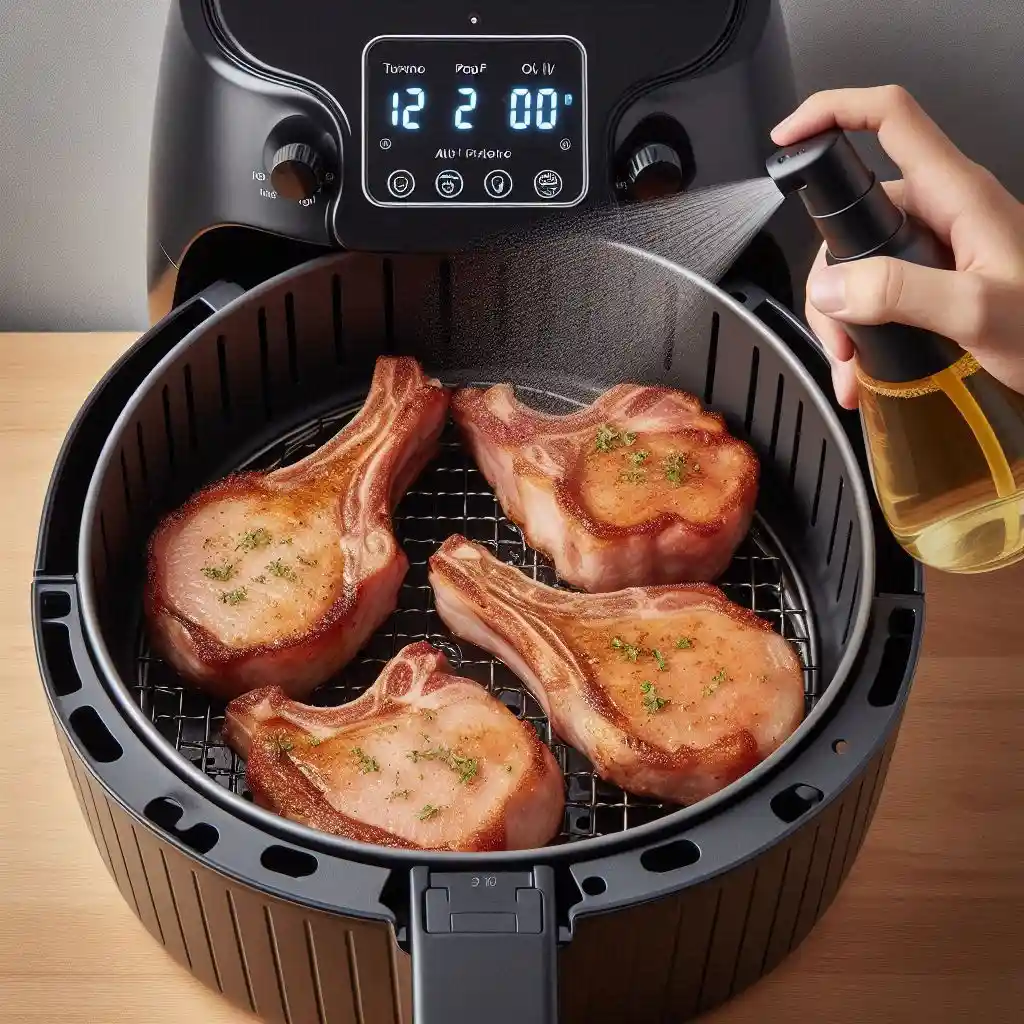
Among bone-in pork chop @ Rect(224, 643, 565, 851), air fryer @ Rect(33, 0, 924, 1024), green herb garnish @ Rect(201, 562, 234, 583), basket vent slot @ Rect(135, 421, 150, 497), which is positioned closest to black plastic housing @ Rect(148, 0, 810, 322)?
air fryer @ Rect(33, 0, 924, 1024)

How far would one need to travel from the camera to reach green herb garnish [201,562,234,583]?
4.12 ft

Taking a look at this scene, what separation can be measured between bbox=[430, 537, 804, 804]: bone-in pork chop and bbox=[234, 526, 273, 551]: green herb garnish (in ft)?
0.52

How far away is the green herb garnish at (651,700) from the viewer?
1167mm

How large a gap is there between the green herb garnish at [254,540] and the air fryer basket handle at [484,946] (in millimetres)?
437

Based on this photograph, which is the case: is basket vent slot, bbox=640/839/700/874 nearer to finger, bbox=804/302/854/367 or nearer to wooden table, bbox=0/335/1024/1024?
wooden table, bbox=0/335/1024/1024

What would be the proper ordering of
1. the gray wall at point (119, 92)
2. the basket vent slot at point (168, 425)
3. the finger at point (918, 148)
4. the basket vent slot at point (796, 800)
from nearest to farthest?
the basket vent slot at point (796, 800)
the finger at point (918, 148)
the basket vent slot at point (168, 425)
the gray wall at point (119, 92)

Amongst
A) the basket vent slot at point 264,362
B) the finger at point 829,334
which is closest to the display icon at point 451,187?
the basket vent slot at point 264,362

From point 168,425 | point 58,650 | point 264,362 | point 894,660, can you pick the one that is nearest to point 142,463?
→ point 168,425

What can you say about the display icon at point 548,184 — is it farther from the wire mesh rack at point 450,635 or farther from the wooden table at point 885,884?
the wooden table at point 885,884

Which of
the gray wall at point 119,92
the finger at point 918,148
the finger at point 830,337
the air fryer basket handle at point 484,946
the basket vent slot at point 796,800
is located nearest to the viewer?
the air fryer basket handle at point 484,946

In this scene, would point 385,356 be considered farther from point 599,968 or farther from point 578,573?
point 599,968

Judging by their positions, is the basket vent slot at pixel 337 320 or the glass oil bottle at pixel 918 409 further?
the basket vent slot at pixel 337 320

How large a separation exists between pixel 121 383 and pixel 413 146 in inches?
13.4

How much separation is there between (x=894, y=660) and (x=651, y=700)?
207 mm
